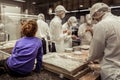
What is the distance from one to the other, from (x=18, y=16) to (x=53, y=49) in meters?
1.71

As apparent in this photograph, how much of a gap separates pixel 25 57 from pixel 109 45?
86cm

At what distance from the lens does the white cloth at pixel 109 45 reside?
1316 millimetres

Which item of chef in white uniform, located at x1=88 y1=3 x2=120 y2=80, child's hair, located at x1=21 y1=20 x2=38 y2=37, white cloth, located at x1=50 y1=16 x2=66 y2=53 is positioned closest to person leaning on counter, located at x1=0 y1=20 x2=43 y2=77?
child's hair, located at x1=21 y1=20 x2=38 y2=37

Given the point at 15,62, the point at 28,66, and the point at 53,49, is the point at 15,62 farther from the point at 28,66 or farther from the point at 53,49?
the point at 53,49

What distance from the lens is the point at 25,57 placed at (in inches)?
57.9

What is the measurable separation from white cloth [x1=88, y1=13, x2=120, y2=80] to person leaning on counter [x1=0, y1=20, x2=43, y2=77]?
0.62 metres

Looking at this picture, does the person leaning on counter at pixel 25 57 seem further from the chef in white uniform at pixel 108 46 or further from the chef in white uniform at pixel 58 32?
the chef in white uniform at pixel 58 32

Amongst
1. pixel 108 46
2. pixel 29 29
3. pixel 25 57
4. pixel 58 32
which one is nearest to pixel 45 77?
Answer: pixel 25 57

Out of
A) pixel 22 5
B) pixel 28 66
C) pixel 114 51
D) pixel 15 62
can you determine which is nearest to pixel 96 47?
pixel 114 51

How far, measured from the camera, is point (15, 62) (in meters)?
1.46

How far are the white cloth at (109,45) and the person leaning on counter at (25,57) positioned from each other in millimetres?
621

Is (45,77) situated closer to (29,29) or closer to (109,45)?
(29,29)

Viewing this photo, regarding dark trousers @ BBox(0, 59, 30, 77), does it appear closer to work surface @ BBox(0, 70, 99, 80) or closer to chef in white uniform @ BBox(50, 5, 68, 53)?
work surface @ BBox(0, 70, 99, 80)

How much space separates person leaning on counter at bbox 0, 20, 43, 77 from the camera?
4.73ft
